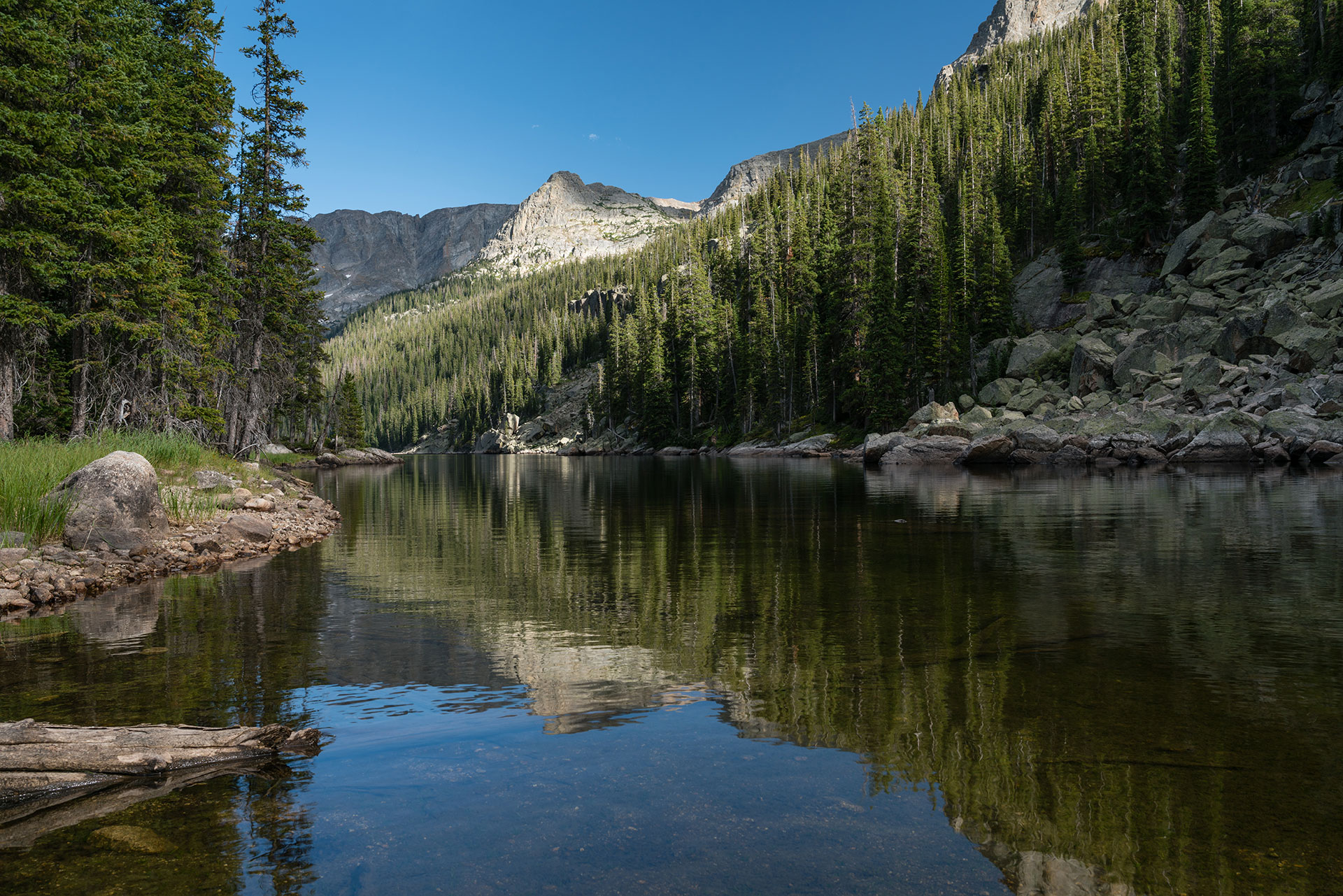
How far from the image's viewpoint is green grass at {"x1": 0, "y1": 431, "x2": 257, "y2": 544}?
13547 mm

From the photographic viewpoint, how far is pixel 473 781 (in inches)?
210

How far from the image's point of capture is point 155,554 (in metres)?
14.6

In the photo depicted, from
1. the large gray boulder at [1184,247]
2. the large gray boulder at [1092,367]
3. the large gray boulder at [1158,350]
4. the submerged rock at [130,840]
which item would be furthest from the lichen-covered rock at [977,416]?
the submerged rock at [130,840]

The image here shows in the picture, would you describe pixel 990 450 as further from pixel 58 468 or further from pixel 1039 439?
pixel 58 468

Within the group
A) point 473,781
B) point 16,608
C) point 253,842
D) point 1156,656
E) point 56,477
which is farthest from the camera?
point 56,477

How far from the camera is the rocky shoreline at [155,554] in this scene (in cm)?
1160

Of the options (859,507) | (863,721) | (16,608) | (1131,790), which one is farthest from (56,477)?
(859,507)

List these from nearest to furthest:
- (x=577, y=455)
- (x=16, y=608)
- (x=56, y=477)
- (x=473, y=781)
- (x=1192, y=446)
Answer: (x=473, y=781)
(x=16, y=608)
(x=56, y=477)
(x=1192, y=446)
(x=577, y=455)

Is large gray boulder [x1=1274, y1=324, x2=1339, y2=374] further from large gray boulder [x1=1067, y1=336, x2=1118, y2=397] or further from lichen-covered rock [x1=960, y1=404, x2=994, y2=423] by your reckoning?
lichen-covered rock [x1=960, y1=404, x2=994, y2=423]

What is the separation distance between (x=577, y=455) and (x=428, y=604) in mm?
103932

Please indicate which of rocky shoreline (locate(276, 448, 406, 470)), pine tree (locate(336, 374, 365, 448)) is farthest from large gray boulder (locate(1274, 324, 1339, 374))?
pine tree (locate(336, 374, 365, 448))

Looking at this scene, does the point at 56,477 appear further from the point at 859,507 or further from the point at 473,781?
the point at 859,507

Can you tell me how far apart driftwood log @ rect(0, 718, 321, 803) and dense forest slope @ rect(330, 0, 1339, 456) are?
6284 cm

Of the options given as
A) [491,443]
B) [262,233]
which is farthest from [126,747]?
[491,443]
